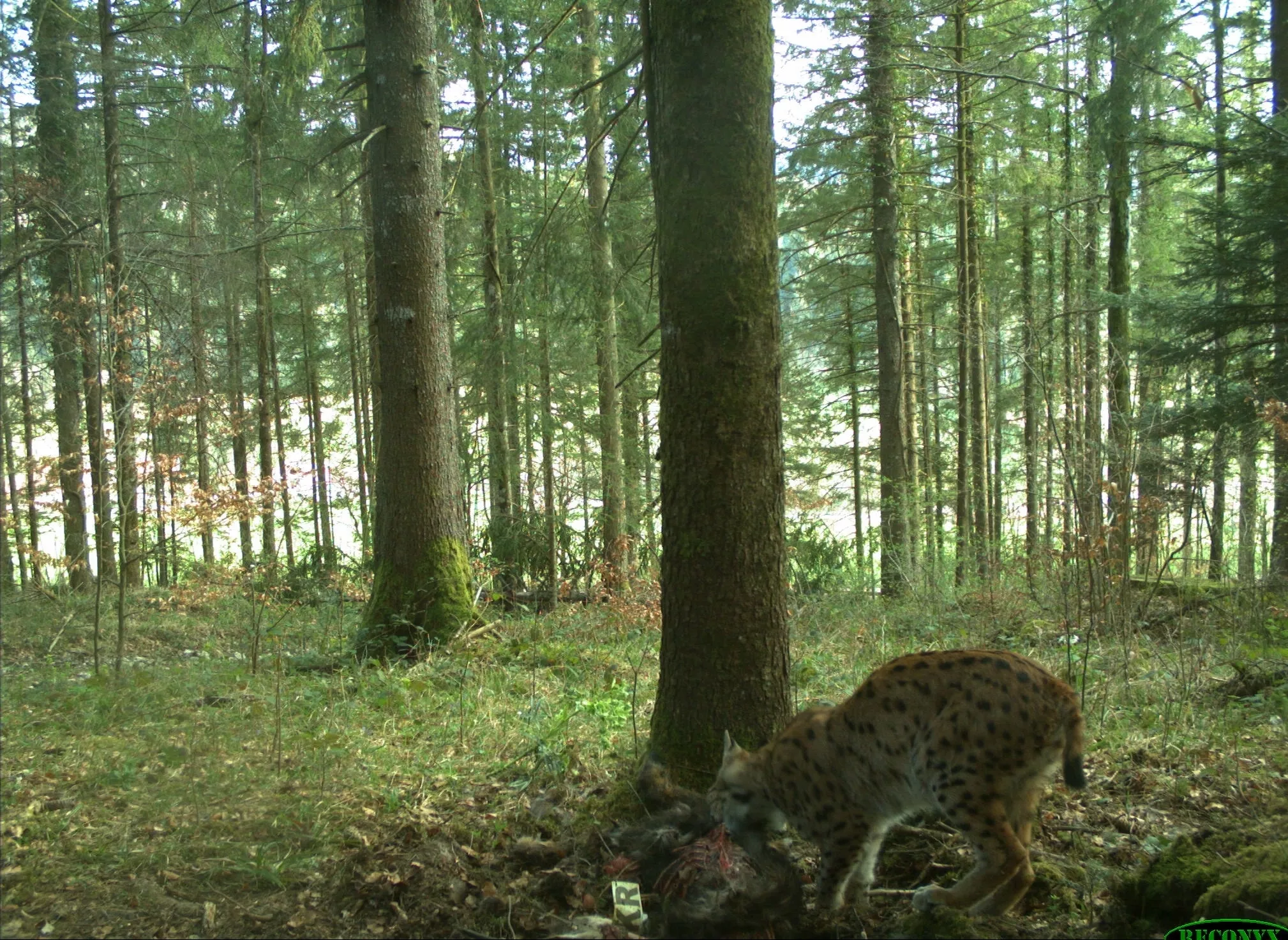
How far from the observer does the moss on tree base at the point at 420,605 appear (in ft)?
25.2

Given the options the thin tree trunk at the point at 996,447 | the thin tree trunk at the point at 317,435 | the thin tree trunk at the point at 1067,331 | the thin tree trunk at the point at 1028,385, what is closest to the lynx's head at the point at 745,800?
the thin tree trunk at the point at 1067,331

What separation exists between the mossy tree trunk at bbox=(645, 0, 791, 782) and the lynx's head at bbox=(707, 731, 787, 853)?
384 mm

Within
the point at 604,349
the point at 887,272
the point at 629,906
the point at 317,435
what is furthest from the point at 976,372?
the point at 317,435

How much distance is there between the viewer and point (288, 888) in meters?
3.62

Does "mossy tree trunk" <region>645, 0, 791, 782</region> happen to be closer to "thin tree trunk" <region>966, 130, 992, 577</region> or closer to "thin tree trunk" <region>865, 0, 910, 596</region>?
"thin tree trunk" <region>865, 0, 910, 596</region>

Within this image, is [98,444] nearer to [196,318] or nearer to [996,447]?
[196,318]

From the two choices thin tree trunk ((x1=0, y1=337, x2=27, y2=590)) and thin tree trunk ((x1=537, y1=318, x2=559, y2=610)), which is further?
thin tree trunk ((x1=537, y1=318, x2=559, y2=610))

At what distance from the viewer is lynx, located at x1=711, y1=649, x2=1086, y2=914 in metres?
3.29

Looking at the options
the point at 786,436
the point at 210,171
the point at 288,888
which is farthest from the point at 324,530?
the point at 288,888

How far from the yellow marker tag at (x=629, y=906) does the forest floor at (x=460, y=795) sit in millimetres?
118

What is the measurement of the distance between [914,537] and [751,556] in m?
11.4

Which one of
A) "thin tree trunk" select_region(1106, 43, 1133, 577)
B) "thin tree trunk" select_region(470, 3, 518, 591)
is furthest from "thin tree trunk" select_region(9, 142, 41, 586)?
"thin tree trunk" select_region(1106, 43, 1133, 577)

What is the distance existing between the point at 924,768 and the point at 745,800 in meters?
0.83

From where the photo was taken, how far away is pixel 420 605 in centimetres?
789
